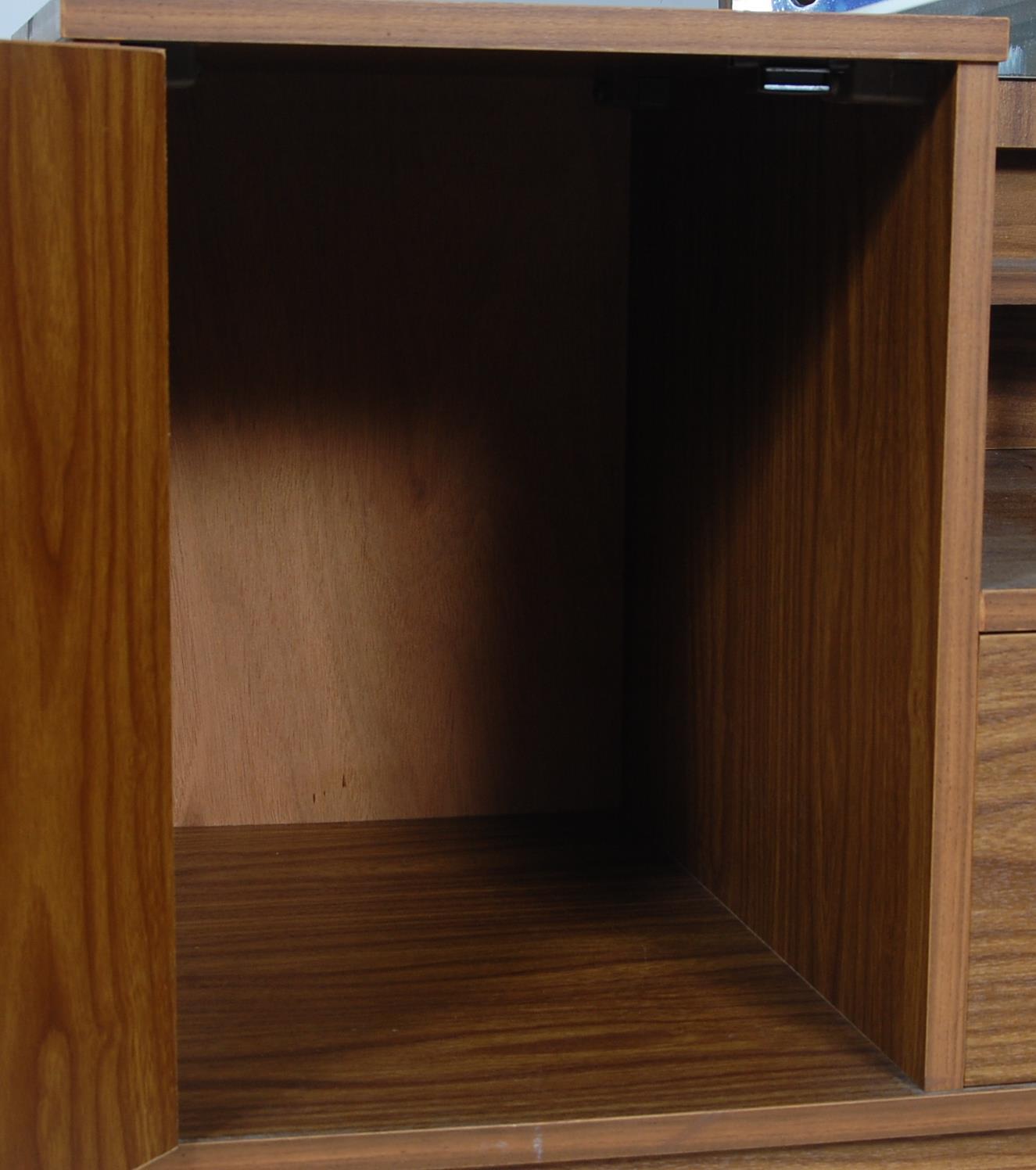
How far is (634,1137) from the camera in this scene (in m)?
0.70

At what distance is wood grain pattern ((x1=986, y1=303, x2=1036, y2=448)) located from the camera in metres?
1.06

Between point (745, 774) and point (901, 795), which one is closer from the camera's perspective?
point (901, 795)

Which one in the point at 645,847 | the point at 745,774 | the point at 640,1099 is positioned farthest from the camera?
the point at 645,847

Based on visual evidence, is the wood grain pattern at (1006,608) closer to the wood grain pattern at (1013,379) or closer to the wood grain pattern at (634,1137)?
the wood grain pattern at (634,1137)

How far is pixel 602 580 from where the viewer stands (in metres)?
1.20

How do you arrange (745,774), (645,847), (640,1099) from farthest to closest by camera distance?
(645,847), (745,774), (640,1099)

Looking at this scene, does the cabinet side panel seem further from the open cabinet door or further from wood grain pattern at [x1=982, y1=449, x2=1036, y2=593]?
the open cabinet door

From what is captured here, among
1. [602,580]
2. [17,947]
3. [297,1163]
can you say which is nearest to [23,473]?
[17,947]

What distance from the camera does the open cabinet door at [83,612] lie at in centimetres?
61

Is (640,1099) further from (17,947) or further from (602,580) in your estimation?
(602,580)

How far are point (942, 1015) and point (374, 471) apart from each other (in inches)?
23.3

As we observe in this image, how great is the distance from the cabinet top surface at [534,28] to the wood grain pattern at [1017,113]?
253 mm

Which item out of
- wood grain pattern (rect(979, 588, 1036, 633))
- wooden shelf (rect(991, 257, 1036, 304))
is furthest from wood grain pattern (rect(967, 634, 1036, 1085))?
wooden shelf (rect(991, 257, 1036, 304))

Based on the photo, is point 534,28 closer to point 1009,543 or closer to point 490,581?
point 1009,543
